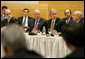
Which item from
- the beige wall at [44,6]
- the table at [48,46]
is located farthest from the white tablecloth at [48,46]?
the beige wall at [44,6]

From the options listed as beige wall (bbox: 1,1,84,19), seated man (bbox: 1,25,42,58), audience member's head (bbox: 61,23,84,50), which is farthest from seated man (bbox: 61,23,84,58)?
beige wall (bbox: 1,1,84,19)

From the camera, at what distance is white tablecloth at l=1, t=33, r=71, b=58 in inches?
180

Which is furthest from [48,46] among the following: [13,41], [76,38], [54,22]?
[13,41]

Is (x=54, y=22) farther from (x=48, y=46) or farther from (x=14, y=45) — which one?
(x=14, y=45)

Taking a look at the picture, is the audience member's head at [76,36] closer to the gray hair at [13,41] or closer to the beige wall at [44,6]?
the gray hair at [13,41]

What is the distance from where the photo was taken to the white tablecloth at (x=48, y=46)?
15.0 feet

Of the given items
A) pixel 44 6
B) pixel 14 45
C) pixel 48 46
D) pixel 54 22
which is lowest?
pixel 48 46

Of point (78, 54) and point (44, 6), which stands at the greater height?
point (44, 6)

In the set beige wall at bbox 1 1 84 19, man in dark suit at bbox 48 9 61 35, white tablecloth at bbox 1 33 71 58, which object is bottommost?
white tablecloth at bbox 1 33 71 58

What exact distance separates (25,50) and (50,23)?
4545 mm

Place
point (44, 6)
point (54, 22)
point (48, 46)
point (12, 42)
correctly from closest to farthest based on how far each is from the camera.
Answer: point (12, 42)
point (48, 46)
point (54, 22)
point (44, 6)

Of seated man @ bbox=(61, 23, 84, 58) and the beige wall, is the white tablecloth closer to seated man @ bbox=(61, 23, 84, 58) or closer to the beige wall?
seated man @ bbox=(61, 23, 84, 58)

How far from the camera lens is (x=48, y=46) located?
184 inches

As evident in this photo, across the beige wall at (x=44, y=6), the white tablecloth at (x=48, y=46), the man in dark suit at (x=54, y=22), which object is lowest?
the white tablecloth at (x=48, y=46)
